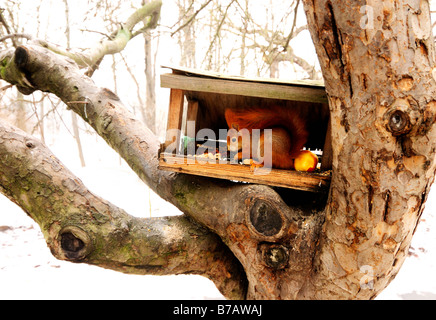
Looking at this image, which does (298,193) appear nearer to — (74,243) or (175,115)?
(175,115)

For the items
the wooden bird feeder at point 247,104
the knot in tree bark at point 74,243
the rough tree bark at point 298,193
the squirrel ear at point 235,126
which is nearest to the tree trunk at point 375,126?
the rough tree bark at point 298,193

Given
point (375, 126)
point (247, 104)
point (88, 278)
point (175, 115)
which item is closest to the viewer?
point (375, 126)

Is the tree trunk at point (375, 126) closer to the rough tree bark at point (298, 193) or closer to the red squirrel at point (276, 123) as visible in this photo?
the rough tree bark at point (298, 193)

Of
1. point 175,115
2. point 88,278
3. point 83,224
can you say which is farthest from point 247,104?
point 88,278

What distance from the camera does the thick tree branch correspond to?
3.46ft

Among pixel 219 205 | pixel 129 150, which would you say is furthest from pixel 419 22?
pixel 129 150

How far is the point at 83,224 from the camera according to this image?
1.07 meters

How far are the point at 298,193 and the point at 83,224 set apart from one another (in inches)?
29.7

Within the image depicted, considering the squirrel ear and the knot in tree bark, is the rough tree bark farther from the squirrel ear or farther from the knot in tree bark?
the squirrel ear

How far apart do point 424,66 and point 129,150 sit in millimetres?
1071

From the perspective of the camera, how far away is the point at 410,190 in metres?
0.86

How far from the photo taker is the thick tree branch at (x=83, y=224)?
106cm

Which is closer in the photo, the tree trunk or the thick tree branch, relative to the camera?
the tree trunk

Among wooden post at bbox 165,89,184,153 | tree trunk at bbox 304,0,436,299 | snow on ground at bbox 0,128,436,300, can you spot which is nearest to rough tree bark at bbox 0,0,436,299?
tree trunk at bbox 304,0,436,299
